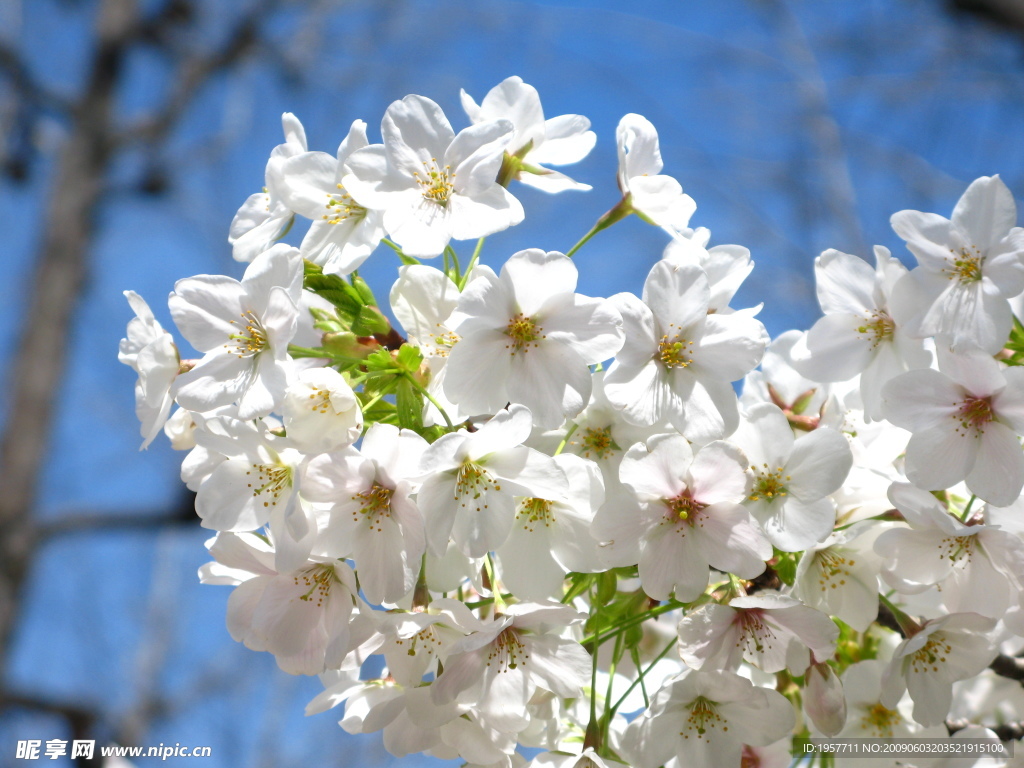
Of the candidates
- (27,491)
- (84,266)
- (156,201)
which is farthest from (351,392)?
(156,201)

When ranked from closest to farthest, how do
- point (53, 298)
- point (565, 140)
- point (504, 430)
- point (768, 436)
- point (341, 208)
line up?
point (504, 430), point (768, 436), point (341, 208), point (565, 140), point (53, 298)

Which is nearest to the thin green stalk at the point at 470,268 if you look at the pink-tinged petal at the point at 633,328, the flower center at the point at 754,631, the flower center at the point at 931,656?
the pink-tinged petal at the point at 633,328

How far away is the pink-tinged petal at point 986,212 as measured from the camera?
91 cm

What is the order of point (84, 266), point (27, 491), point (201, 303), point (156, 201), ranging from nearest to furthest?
point (201, 303) → point (27, 491) → point (84, 266) → point (156, 201)

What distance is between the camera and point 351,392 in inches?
32.6

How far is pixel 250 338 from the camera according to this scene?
3.10ft

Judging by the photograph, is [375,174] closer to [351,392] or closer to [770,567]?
[351,392]

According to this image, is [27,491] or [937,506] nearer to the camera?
[937,506]

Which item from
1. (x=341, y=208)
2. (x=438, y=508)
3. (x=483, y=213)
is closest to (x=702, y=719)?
(x=438, y=508)

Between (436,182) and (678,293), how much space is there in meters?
0.33

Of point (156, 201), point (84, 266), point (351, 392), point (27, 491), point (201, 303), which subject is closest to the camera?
point (351, 392)

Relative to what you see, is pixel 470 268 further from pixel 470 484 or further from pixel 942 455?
pixel 942 455

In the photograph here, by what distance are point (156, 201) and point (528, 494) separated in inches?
224

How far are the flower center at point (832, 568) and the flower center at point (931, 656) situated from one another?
0.13m
